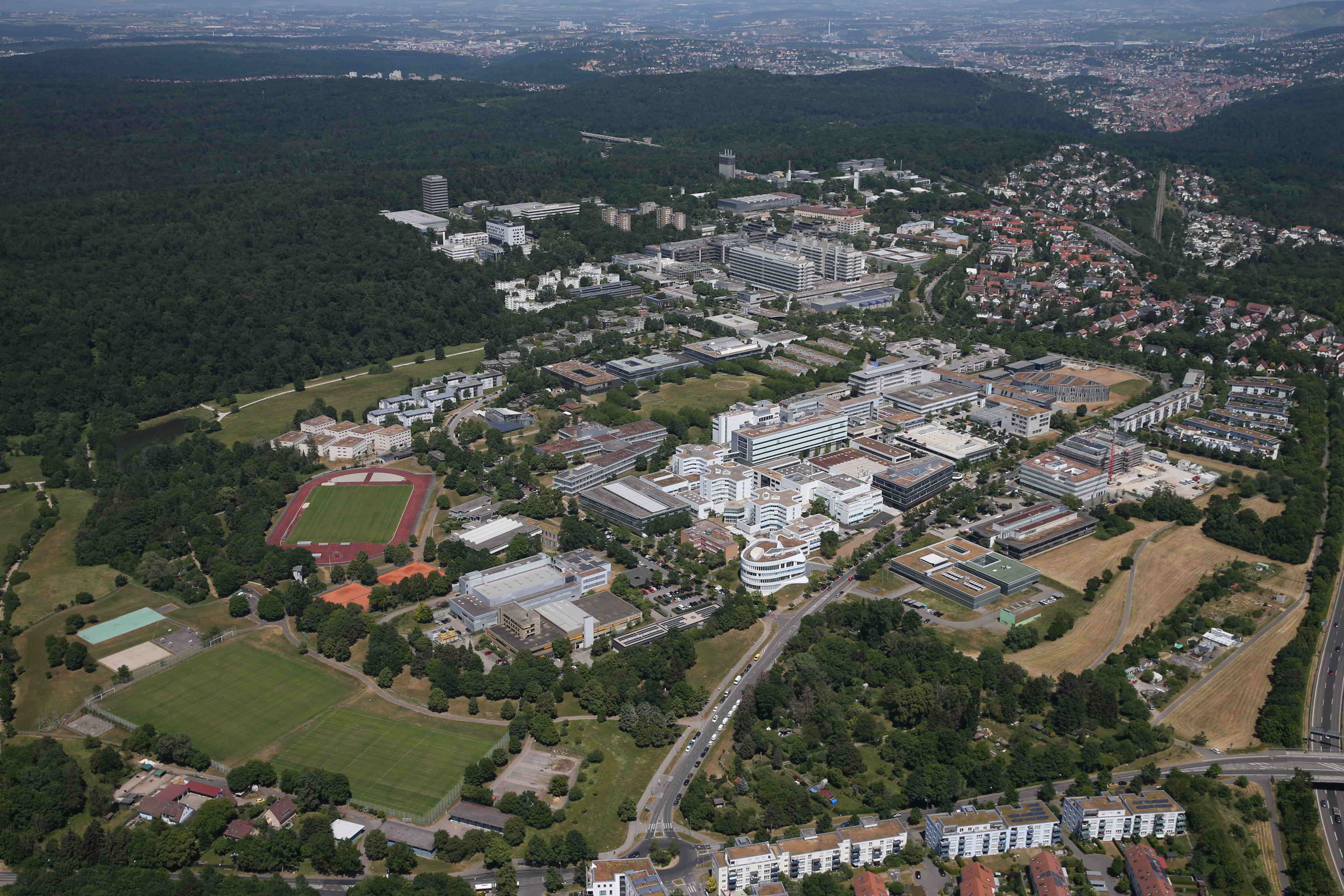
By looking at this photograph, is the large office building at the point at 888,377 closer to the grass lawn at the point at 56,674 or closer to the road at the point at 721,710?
the road at the point at 721,710

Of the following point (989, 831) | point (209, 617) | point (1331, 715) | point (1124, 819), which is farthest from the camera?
point (209, 617)

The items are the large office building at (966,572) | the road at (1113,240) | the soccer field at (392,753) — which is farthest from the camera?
the road at (1113,240)

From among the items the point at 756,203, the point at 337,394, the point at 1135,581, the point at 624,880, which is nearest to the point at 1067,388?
the point at 1135,581

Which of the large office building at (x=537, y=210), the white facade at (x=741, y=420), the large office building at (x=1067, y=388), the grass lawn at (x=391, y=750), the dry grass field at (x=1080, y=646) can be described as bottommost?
the grass lawn at (x=391, y=750)

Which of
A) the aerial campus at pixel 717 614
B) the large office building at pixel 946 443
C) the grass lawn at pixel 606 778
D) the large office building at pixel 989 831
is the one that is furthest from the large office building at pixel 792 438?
the large office building at pixel 989 831

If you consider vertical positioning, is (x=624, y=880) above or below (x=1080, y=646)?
above

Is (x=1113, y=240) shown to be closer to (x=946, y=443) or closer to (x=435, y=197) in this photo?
(x=946, y=443)

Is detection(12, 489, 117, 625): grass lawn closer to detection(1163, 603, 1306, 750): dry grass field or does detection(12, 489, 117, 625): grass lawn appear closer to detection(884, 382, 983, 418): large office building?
detection(884, 382, 983, 418): large office building
